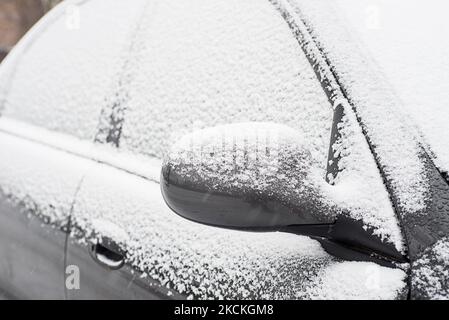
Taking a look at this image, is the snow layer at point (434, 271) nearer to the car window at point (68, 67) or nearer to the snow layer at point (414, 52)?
the snow layer at point (414, 52)

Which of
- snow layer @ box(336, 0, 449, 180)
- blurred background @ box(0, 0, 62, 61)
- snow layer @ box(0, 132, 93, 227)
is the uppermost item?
snow layer @ box(336, 0, 449, 180)

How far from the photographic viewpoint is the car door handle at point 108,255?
1.50 meters

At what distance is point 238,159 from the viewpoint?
38.4 inches

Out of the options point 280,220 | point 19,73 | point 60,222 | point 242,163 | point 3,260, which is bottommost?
point 3,260

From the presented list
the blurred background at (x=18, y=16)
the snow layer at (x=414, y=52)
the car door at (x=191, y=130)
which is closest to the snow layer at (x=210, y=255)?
the car door at (x=191, y=130)

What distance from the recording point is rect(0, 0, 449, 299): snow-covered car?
3.33ft

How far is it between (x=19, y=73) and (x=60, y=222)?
0.99 meters

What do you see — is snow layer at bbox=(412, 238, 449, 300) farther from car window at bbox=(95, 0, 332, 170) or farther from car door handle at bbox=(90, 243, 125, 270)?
car door handle at bbox=(90, 243, 125, 270)

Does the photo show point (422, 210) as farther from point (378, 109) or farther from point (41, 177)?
point (41, 177)

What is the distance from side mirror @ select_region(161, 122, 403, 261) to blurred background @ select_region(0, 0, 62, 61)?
3.35m

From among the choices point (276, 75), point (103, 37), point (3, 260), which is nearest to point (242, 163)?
point (276, 75)

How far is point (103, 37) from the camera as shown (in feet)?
6.50

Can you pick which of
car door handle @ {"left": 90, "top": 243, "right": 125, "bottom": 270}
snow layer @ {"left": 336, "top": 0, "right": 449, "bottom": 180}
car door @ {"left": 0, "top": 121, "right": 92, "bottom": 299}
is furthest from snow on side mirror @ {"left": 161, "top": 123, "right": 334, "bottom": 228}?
car door @ {"left": 0, "top": 121, "right": 92, "bottom": 299}
